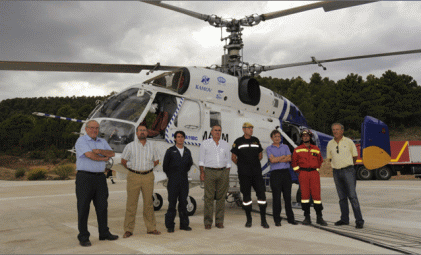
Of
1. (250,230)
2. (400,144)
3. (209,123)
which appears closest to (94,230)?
(250,230)

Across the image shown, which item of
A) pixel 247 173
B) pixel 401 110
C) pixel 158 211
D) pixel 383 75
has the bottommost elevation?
pixel 158 211

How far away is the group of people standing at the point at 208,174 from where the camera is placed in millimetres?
4578

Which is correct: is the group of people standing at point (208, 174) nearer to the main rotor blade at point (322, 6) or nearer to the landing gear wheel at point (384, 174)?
the main rotor blade at point (322, 6)

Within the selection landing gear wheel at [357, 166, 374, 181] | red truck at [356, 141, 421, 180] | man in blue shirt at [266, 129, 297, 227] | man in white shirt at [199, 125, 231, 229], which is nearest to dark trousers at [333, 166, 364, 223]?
man in blue shirt at [266, 129, 297, 227]

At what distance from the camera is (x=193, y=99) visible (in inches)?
276

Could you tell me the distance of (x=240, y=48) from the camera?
301 inches

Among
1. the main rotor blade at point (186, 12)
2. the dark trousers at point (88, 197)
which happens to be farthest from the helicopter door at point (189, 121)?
the dark trousers at point (88, 197)

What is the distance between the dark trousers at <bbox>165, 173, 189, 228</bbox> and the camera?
17.1 feet

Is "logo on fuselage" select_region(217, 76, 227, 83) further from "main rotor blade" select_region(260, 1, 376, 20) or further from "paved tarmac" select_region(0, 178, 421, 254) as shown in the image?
"paved tarmac" select_region(0, 178, 421, 254)

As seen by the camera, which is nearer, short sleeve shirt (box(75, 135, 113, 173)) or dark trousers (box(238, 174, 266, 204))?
short sleeve shirt (box(75, 135, 113, 173))

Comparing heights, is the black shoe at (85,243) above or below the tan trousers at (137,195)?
below

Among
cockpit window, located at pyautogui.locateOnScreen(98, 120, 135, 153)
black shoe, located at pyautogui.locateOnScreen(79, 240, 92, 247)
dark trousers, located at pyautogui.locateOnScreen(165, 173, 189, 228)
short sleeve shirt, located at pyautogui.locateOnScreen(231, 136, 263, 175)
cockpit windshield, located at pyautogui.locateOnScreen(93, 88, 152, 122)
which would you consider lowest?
black shoe, located at pyautogui.locateOnScreen(79, 240, 92, 247)

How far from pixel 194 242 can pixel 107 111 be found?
335 cm

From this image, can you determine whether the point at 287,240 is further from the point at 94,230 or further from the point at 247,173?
the point at 94,230
